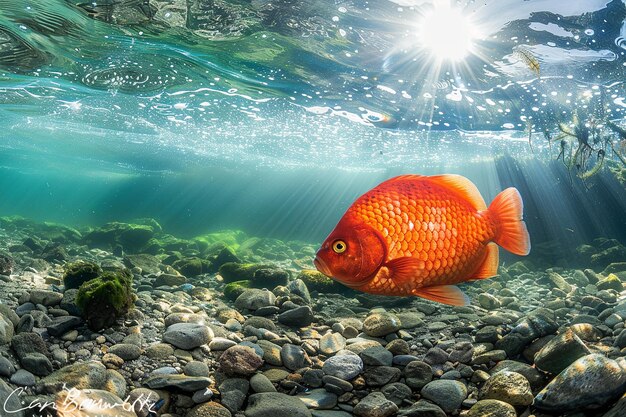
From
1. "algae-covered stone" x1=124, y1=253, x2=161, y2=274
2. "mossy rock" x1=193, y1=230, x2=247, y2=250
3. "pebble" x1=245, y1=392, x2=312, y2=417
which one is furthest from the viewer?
"mossy rock" x1=193, y1=230, x2=247, y2=250

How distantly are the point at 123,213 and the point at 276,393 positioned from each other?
3862cm

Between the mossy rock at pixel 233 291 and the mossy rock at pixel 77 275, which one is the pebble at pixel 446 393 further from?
the mossy rock at pixel 77 275

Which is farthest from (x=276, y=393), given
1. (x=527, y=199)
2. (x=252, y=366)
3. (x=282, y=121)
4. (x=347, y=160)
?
(x=347, y=160)

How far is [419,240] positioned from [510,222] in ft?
1.82

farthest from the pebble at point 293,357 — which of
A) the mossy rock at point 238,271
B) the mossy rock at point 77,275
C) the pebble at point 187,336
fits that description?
the mossy rock at point 238,271

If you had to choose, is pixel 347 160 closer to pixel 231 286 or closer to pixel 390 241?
pixel 231 286

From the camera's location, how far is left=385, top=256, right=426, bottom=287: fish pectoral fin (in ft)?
6.27

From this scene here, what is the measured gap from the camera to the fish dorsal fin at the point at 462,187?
228cm

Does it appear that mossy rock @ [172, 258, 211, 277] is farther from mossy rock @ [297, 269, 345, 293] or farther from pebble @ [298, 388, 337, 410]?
pebble @ [298, 388, 337, 410]

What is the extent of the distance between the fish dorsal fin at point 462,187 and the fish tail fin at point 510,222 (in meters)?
0.10

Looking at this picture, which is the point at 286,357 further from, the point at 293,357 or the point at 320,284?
the point at 320,284

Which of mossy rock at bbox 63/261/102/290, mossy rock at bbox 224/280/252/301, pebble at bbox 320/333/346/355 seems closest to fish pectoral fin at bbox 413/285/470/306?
pebble at bbox 320/333/346/355

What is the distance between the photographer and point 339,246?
A: 1980 mm

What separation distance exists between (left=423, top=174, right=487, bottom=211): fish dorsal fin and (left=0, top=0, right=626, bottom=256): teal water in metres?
8.87
